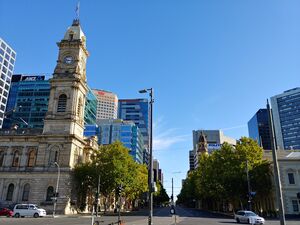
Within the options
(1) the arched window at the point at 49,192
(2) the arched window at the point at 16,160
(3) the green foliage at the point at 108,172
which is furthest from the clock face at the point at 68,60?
(1) the arched window at the point at 49,192

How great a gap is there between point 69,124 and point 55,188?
502 inches

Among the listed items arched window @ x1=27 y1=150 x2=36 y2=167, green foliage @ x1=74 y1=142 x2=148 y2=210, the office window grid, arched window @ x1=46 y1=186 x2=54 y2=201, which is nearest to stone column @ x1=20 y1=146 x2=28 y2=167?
arched window @ x1=27 y1=150 x2=36 y2=167

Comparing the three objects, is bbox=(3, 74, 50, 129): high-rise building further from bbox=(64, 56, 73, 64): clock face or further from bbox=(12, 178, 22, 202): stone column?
bbox=(12, 178, 22, 202): stone column

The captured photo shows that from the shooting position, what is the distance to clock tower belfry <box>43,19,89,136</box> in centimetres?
6191

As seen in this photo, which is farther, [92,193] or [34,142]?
[92,193]

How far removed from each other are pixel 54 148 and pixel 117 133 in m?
85.1

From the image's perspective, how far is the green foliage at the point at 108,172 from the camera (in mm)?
57406

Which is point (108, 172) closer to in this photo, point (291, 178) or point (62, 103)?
point (62, 103)

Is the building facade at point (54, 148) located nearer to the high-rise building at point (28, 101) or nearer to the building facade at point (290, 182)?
the building facade at point (290, 182)

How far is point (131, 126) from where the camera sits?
5753 inches

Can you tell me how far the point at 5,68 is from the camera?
422 feet

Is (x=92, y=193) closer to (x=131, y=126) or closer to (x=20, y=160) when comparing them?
(x=20, y=160)

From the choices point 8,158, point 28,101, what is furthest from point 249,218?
point 28,101

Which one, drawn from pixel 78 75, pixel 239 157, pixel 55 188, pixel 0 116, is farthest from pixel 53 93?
pixel 0 116
